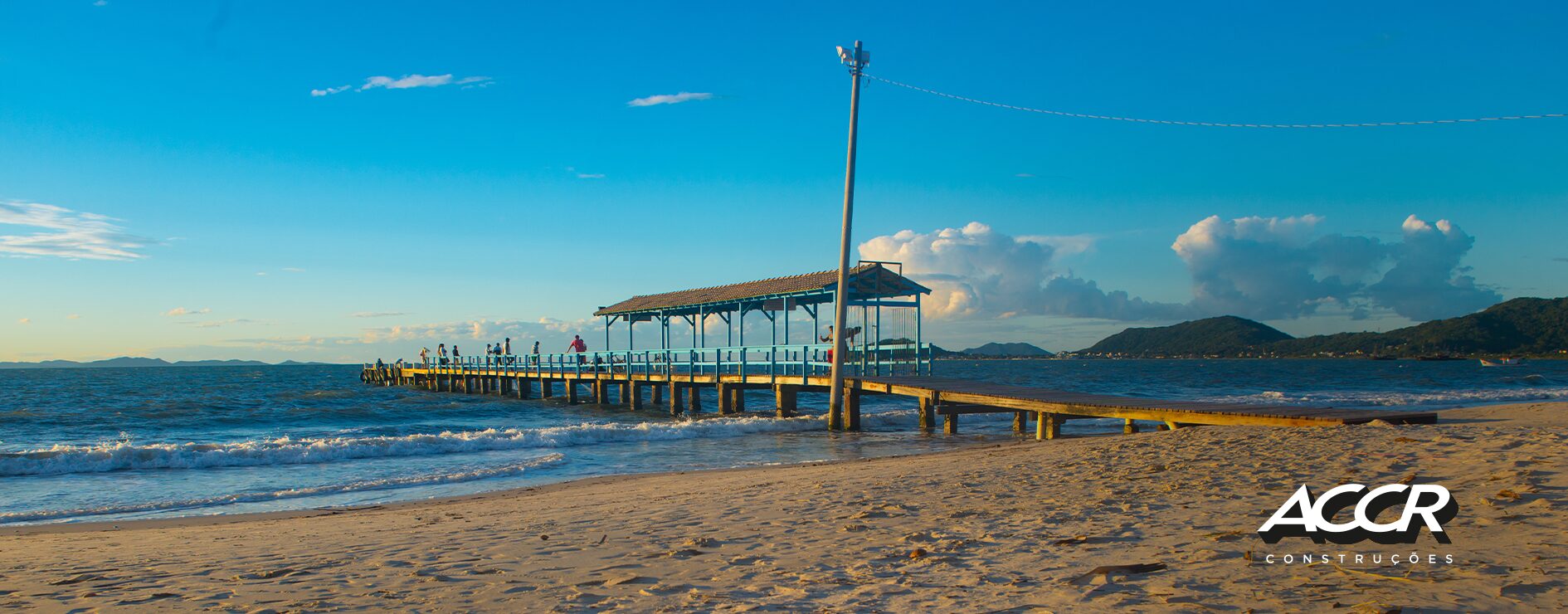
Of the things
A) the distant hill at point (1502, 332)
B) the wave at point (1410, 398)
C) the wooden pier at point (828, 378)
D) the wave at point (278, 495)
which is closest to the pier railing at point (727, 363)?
the wooden pier at point (828, 378)

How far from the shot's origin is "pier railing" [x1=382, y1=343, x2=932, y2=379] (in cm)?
2481

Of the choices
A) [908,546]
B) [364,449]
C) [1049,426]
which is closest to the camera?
[908,546]

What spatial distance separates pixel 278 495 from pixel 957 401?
41.6 ft

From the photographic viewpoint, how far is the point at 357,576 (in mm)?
6379

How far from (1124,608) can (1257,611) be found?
0.60 metres

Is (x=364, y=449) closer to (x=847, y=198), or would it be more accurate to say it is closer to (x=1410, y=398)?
(x=847, y=198)

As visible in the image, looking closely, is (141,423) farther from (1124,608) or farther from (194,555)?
(1124,608)

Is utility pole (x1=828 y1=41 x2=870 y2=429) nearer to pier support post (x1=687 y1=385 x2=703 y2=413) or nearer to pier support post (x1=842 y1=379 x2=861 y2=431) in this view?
pier support post (x1=842 y1=379 x2=861 y2=431)

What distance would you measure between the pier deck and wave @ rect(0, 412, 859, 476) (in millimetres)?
1994

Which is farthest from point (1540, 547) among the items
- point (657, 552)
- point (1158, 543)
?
point (657, 552)

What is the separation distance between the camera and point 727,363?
29.0m

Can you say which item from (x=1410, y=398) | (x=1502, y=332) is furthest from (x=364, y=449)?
(x=1502, y=332)

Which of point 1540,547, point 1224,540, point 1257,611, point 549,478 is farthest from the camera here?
point 549,478

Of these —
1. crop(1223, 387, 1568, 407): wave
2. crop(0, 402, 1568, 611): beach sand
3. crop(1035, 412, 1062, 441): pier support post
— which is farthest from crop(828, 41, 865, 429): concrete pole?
crop(1223, 387, 1568, 407): wave
